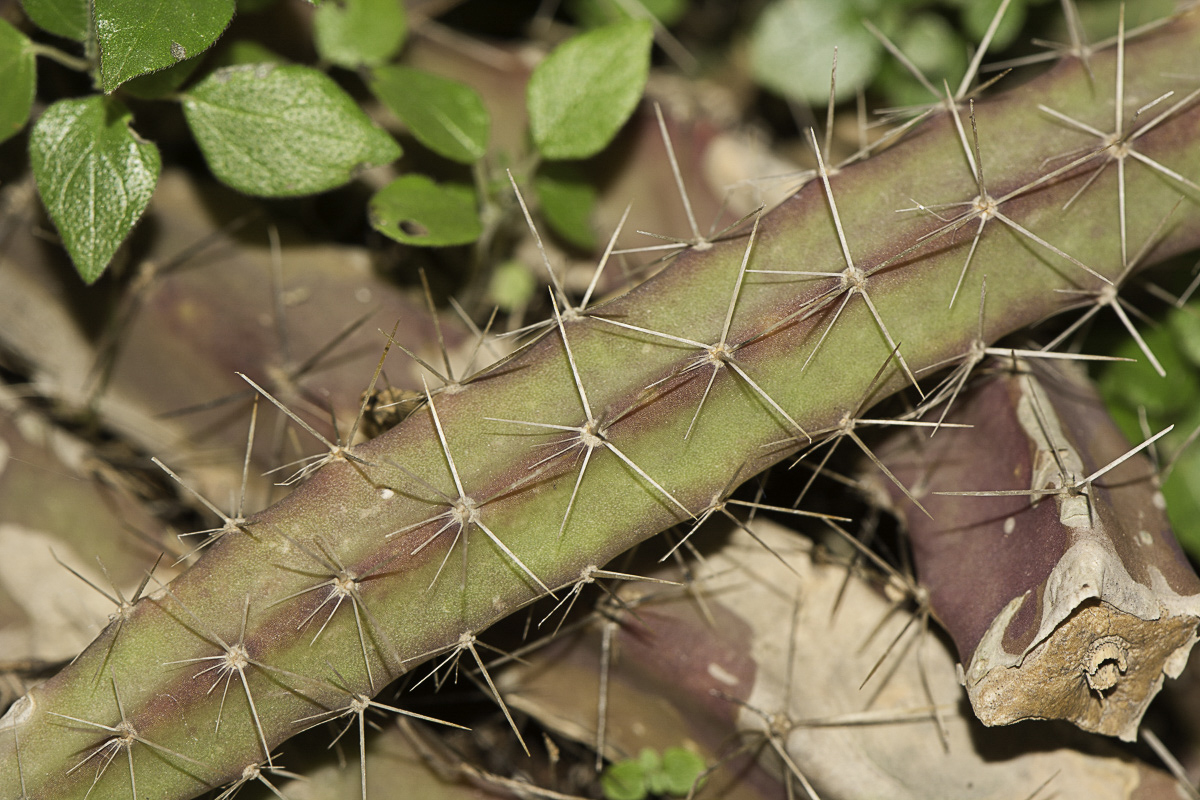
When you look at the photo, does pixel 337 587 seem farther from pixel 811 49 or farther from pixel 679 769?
pixel 811 49

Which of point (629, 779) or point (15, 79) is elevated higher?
point (15, 79)

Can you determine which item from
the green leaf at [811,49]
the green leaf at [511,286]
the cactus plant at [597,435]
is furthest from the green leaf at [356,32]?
the green leaf at [811,49]

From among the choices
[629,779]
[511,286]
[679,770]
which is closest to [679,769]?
[679,770]

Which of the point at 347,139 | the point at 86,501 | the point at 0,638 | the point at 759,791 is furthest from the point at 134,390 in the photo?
the point at 759,791

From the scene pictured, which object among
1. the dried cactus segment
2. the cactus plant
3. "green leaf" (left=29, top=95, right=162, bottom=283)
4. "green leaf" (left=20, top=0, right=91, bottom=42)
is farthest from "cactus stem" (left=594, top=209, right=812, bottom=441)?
"green leaf" (left=20, top=0, right=91, bottom=42)

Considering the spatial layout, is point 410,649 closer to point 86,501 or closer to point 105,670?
point 105,670

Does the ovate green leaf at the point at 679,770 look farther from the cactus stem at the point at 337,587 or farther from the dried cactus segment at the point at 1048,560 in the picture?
the cactus stem at the point at 337,587
